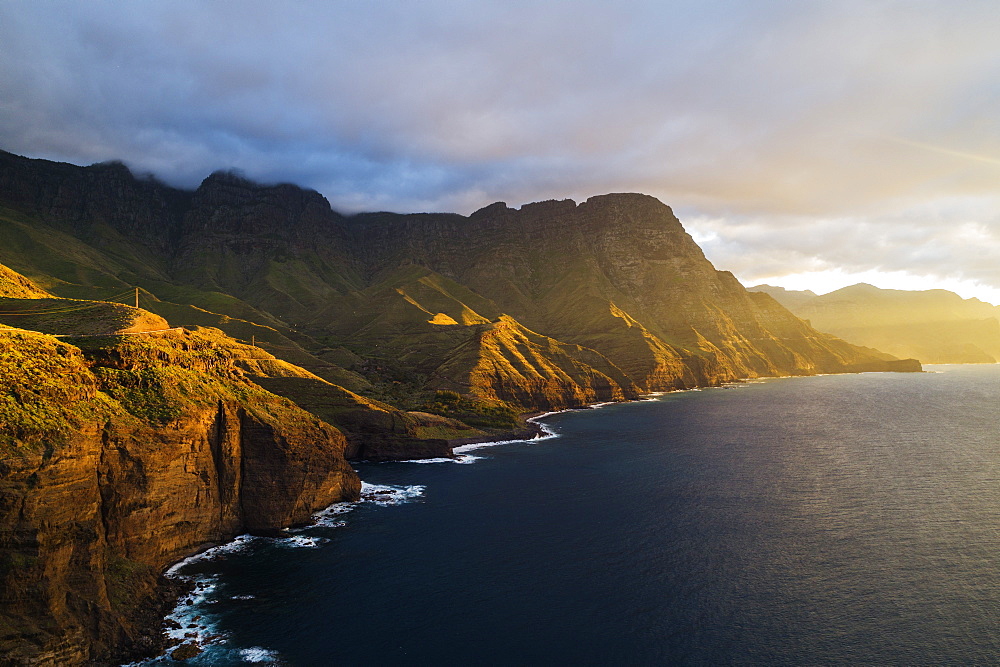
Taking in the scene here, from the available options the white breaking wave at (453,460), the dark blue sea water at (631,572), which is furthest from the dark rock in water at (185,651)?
the white breaking wave at (453,460)

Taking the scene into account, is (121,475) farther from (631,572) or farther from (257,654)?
(631,572)

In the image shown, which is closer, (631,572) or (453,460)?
(631,572)

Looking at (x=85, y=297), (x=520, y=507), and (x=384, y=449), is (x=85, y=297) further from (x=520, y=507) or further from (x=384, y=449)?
(x=520, y=507)

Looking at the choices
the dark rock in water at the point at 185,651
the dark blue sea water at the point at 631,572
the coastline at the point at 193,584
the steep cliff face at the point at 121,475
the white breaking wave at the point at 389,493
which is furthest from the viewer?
the white breaking wave at the point at 389,493

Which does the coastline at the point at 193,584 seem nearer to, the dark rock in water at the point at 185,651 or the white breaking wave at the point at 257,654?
the dark rock in water at the point at 185,651

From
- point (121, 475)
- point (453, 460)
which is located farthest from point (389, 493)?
point (121, 475)

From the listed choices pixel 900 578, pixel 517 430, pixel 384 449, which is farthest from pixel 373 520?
pixel 517 430

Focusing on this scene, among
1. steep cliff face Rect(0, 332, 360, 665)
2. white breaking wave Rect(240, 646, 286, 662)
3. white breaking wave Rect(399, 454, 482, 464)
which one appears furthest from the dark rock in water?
white breaking wave Rect(399, 454, 482, 464)
